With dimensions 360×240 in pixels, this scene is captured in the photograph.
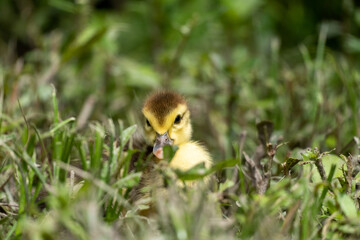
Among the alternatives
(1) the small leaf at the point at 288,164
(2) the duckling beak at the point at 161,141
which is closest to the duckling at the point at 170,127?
(2) the duckling beak at the point at 161,141

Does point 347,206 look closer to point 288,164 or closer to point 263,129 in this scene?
point 288,164

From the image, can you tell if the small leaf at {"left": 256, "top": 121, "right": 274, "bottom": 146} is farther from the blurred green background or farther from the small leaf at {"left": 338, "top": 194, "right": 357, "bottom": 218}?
the small leaf at {"left": 338, "top": 194, "right": 357, "bottom": 218}

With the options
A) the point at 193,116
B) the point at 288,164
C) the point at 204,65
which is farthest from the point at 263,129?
the point at 204,65

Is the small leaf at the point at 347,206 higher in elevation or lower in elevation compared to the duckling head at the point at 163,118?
higher

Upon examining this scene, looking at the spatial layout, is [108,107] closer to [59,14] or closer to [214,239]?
[59,14]

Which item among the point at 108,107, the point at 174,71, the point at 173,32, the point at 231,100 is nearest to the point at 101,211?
the point at 231,100

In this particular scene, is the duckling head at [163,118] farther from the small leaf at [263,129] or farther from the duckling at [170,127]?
the small leaf at [263,129]
